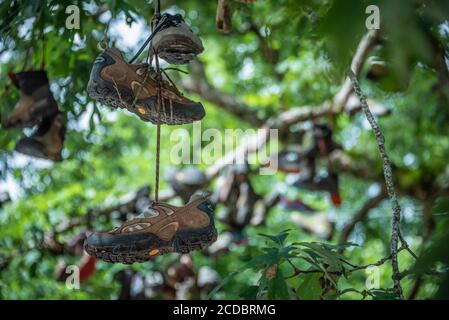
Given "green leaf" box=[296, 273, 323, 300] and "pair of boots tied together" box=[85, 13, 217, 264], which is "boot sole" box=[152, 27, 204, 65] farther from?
"green leaf" box=[296, 273, 323, 300]

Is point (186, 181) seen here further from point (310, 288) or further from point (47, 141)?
point (310, 288)

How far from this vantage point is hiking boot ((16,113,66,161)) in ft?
13.0

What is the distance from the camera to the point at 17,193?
21.6ft

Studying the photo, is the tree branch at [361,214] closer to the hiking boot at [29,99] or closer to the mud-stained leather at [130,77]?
the hiking boot at [29,99]

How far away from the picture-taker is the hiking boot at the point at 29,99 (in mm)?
3727

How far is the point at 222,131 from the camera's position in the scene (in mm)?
8867

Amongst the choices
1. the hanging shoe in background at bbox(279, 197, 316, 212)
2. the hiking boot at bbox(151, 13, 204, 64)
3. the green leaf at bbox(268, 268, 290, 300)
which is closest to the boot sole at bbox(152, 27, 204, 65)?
the hiking boot at bbox(151, 13, 204, 64)

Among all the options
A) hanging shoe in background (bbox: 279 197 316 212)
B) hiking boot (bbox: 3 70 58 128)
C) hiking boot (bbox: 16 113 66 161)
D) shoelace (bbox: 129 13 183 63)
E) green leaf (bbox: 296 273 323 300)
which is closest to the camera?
shoelace (bbox: 129 13 183 63)

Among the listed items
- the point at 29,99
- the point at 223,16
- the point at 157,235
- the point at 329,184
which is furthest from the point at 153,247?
the point at 329,184

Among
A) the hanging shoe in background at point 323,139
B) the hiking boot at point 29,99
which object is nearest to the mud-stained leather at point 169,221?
the hiking boot at point 29,99

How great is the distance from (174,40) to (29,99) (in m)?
1.45

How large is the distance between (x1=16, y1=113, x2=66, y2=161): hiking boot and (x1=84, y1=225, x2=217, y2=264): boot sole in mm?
1562
